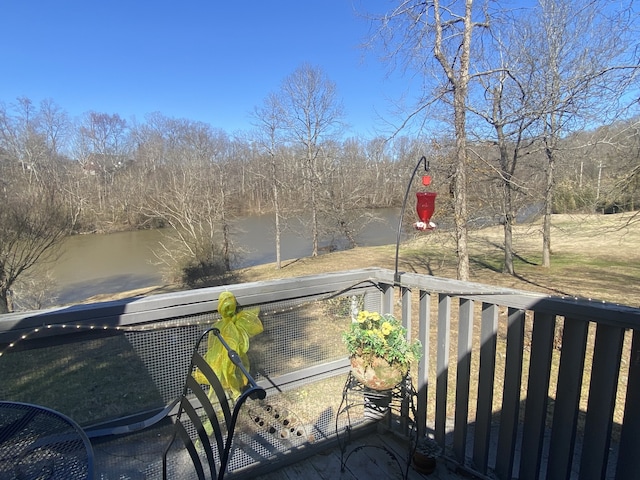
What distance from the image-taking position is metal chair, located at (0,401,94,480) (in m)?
0.90

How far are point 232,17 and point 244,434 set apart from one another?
12.7 meters

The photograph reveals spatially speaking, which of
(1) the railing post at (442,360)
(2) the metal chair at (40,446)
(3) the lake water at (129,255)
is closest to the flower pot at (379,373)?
(1) the railing post at (442,360)

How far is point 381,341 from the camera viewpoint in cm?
152

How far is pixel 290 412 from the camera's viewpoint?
1806 mm

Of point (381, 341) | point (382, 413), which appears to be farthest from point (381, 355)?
point (382, 413)

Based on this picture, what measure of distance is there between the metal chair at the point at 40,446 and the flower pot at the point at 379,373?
101 cm

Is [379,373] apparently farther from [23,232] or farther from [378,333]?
[23,232]

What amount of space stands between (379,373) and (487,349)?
1.47 ft

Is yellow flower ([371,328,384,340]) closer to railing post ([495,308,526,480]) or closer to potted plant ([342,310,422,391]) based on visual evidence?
potted plant ([342,310,422,391])

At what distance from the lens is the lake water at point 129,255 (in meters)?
10.9

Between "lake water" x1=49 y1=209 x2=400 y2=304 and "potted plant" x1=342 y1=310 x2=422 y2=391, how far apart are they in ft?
33.0

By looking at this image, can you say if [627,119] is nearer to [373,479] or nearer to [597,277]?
[597,277]

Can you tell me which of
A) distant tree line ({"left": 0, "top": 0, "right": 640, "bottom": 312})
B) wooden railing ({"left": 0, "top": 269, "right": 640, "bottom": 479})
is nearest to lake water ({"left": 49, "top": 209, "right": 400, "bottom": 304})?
distant tree line ({"left": 0, "top": 0, "right": 640, "bottom": 312})

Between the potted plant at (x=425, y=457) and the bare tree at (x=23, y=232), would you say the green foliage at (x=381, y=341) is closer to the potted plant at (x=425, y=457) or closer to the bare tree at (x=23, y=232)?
the potted plant at (x=425, y=457)
